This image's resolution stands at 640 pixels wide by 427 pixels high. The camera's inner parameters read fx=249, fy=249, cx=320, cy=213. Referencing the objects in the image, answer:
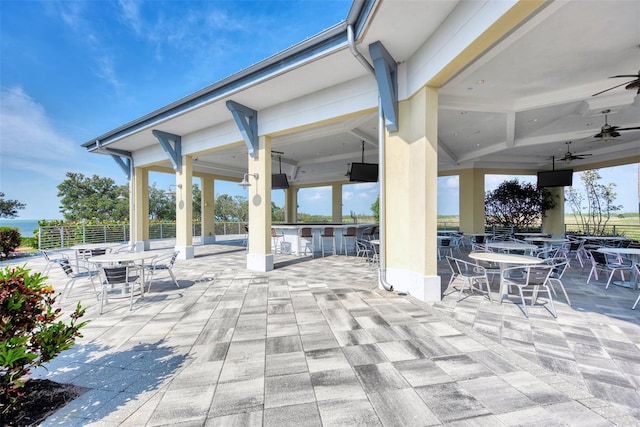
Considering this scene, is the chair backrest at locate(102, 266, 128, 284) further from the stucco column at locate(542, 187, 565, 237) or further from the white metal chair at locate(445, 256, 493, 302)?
the stucco column at locate(542, 187, 565, 237)

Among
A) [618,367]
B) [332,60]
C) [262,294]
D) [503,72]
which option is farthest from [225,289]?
[503,72]

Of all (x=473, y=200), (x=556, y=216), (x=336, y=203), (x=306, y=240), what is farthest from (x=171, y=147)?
(x=556, y=216)

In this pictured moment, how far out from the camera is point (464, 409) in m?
1.65

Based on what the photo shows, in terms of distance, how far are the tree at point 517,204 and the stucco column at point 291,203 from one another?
11.0 meters

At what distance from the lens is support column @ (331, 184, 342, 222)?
14875 mm

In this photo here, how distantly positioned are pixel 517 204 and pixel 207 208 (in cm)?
1537

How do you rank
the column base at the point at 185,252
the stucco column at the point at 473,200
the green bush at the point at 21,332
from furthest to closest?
the stucco column at the point at 473,200 < the column base at the point at 185,252 < the green bush at the point at 21,332

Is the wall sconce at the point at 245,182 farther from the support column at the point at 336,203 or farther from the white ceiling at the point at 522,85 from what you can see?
the support column at the point at 336,203

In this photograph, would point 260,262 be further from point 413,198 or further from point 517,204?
point 517,204

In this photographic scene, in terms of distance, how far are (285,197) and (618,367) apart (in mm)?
15862

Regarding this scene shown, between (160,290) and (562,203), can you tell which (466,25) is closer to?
(160,290)

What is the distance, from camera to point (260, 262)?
5977mm

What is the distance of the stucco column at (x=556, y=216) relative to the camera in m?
11.4

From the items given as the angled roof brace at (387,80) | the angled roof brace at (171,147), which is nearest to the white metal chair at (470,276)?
the angled roof brace at (387,80)
